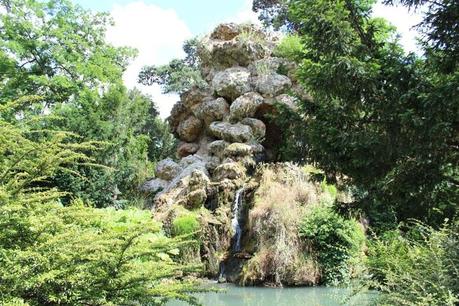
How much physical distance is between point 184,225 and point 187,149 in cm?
594

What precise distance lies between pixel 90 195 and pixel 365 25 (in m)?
9.58

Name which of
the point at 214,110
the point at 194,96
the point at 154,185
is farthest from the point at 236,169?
the point at 194,96

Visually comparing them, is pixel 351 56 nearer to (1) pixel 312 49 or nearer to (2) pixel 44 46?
(1) pixel 312 49

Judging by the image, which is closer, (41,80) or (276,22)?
(41,80)

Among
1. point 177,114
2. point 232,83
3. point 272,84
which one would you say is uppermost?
point 232,83

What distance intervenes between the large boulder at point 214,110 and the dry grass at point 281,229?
4441mm

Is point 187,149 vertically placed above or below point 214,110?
below

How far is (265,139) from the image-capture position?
1533 cm

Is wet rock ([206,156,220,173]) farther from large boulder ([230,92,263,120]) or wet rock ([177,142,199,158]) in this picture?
wet rock ([177,142,199,158])

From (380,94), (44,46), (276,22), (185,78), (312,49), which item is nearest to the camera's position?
(380,94)

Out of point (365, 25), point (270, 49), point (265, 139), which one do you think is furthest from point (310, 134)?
point (270, 49)

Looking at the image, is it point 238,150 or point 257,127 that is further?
point 257,127

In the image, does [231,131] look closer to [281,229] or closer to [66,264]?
[281,229]

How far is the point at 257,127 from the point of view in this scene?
1445 centimetres
